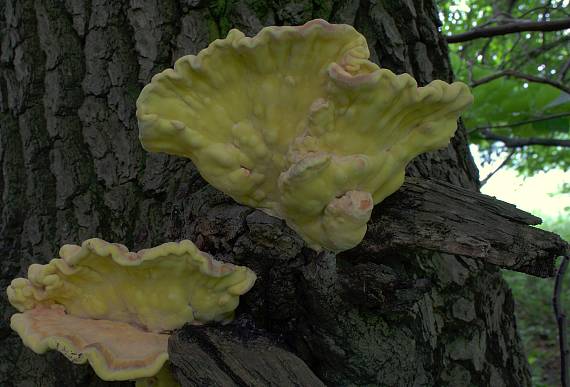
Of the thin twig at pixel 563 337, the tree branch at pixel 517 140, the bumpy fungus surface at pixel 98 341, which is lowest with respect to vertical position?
the bumpy fungus surface at pixel 98 341

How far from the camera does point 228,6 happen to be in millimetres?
1934

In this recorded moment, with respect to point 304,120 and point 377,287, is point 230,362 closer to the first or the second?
point 377,287

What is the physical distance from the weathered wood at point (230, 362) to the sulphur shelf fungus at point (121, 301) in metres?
0.06

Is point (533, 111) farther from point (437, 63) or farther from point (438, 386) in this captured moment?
point (438, 386)

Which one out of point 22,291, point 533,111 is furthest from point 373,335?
point 533,111

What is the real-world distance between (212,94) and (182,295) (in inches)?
24.0

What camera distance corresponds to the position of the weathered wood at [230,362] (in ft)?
4.59

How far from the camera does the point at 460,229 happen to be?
1469 mm

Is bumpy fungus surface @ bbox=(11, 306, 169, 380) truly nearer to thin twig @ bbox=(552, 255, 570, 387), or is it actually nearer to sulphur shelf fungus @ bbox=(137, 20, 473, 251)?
sulphur shelf fungus @ bbox=(137, 20, 473, 251)

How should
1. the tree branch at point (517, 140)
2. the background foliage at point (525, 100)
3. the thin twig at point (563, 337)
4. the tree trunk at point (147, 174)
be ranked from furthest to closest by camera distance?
the tree branch at point (517, 140)
the background foliage at point (525, 100)
the thin twig at point (563, 337)
the tree trunk at point (147, 174)

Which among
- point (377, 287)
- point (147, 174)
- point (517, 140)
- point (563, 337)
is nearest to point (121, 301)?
point (147, 174)

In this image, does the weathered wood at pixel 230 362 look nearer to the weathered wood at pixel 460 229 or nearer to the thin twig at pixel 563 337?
the weathered wood at pixel 460 229

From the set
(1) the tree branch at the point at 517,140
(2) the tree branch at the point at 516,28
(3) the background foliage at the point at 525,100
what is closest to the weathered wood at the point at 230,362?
(3) the background foliage at the point at 525,100

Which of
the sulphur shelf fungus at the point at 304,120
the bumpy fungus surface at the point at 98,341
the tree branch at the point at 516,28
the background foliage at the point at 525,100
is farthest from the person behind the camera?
the background foliage at the point at 525,100
